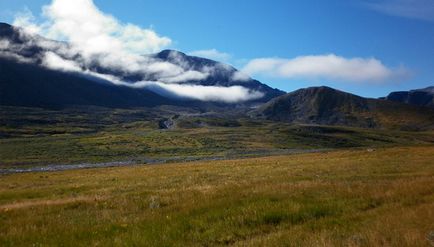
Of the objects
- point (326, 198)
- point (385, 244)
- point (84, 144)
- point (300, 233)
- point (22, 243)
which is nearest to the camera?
point (385, 244)

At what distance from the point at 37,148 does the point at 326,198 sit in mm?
154536

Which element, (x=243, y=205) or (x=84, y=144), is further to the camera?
(x=84, y=144)

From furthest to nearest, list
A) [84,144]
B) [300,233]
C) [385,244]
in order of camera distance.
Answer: [84,144] → [300,233] → [385,244]

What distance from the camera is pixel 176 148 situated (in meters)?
159

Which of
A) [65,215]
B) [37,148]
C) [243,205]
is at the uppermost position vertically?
[243,205]

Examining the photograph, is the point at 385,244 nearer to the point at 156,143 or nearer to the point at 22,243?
the point at 22,243

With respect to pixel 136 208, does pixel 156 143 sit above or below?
below

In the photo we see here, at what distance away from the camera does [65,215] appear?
19.2 m

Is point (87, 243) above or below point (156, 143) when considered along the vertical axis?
above

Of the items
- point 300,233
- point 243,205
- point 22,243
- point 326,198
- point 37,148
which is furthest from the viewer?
point 37,148

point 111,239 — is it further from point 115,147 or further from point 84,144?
point 84,144

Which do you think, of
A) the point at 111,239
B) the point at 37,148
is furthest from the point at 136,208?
the point at 37,148

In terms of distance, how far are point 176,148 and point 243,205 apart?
142804 mm

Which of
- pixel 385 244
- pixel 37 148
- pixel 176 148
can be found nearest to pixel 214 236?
pixel 385 244
